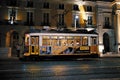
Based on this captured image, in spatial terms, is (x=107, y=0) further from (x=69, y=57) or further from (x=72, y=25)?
(x=69, y=57)

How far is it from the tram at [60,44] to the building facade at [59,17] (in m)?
13.0

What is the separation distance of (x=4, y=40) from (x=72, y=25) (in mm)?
12953

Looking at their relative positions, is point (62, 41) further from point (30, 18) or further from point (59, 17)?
point (59, 17)

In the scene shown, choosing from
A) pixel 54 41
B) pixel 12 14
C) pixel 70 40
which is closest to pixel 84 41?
pixel 70 40

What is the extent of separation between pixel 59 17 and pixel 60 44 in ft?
62.2

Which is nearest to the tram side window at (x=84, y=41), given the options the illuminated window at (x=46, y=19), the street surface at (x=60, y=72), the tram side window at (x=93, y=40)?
the tram side window at (x=93, y=40)

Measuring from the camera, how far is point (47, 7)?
4216 cm

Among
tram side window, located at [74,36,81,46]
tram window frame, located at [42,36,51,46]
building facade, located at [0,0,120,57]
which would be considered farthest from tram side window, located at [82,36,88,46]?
building facade, located at [0,0,120,57]

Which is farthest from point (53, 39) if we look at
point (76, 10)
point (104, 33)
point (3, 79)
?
point (104, 33)

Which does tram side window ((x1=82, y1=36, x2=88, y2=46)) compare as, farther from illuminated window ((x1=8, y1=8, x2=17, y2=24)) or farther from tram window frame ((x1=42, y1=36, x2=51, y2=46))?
illuminated window ((x1=8, y1=8, x2=17, y2=24))

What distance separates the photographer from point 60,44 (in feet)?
80.8

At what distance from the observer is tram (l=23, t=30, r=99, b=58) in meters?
23.7

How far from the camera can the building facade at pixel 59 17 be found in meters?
39.9

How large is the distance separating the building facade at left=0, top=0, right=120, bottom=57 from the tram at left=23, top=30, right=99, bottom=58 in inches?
510
